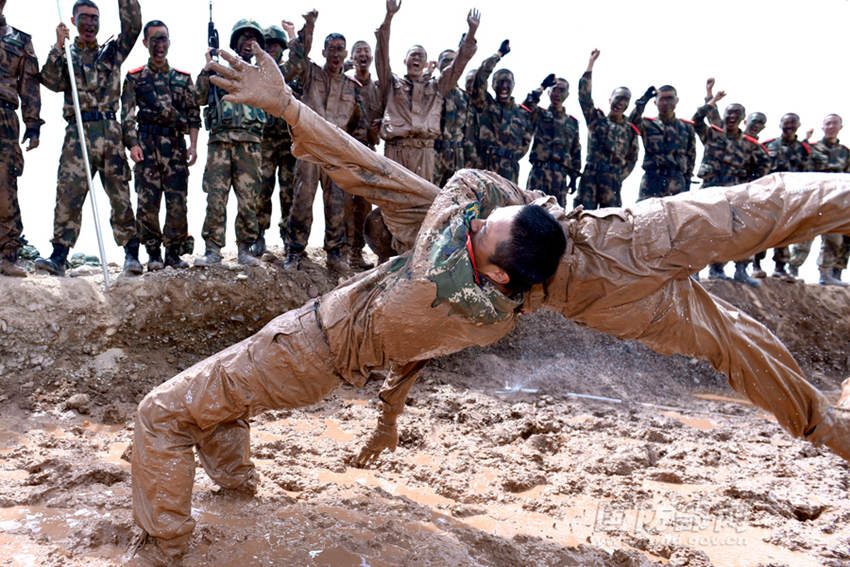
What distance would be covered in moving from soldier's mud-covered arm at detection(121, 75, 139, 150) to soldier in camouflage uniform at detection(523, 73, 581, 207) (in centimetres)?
473

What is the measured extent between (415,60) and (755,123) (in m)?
5.37

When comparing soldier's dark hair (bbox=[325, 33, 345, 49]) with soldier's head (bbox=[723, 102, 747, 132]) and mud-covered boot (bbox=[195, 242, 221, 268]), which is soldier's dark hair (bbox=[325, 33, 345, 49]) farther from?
soldier's head (bbox=[723, 102, 747, 132])

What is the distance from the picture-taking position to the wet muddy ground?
2.89 metres

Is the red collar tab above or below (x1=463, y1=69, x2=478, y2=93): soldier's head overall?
below

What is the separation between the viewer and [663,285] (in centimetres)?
277

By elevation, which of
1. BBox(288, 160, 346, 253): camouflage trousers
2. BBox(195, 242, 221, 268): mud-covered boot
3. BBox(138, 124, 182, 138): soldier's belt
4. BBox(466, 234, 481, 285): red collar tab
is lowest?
BBox(195, 242, 221, 268): mud-covered boot

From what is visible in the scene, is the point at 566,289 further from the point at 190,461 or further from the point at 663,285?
the point at 190,461

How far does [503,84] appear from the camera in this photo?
25.3 feet

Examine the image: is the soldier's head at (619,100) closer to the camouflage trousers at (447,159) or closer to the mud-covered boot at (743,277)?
the camouflage trousers at (447,159)

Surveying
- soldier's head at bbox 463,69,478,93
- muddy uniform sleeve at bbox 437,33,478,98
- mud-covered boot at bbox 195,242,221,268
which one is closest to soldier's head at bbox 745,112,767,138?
soldier's head at bbox 463,69,478,93

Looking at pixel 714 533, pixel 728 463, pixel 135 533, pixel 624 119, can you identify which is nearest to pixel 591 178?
pixel 624 119

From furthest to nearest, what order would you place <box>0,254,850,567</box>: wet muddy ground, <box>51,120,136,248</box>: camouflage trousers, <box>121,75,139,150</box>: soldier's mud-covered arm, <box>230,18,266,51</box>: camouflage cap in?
<box>230,18,266,51</box>: camouflage cap, <box>121,75,139,150</box>: soldier's mud-covered arm, <box>51,120,136,248</box>: camouflage trousers, <box>0,254,850,567</box>: wet muddy ground

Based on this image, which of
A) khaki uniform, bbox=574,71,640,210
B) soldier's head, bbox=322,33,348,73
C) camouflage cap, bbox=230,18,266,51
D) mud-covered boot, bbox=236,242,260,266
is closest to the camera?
camouflage cap, bbox=230,18,266,51

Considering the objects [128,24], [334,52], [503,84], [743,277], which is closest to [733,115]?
[743,277]
